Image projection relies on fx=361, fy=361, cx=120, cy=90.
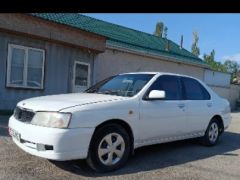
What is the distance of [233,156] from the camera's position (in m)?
7.04

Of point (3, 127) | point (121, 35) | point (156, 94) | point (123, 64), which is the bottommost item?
point (3, 127)

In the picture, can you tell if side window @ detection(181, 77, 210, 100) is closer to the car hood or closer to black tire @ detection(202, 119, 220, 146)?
black tire @ detection(202, 119, 220, 146)

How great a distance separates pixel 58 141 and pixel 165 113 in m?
2.25

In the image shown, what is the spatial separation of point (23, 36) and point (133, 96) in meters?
7.32

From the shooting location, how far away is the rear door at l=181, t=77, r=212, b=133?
7.13m

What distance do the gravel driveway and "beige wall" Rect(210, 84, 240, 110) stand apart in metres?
21.3

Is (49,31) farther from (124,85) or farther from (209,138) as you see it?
(209,138)

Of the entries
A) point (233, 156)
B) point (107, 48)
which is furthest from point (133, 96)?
point (107, 48)

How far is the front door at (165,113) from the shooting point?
6047mm

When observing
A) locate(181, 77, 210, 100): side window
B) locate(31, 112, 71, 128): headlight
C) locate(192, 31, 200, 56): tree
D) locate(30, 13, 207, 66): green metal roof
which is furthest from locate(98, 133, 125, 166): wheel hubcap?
locate(192, 31, 200, 56): tree

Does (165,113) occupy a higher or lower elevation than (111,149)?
higher

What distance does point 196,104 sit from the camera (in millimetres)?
7355

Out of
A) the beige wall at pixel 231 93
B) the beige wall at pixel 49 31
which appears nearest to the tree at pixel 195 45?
the beige wall at pixel 231 93

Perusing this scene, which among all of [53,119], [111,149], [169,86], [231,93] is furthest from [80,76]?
[231,93]
